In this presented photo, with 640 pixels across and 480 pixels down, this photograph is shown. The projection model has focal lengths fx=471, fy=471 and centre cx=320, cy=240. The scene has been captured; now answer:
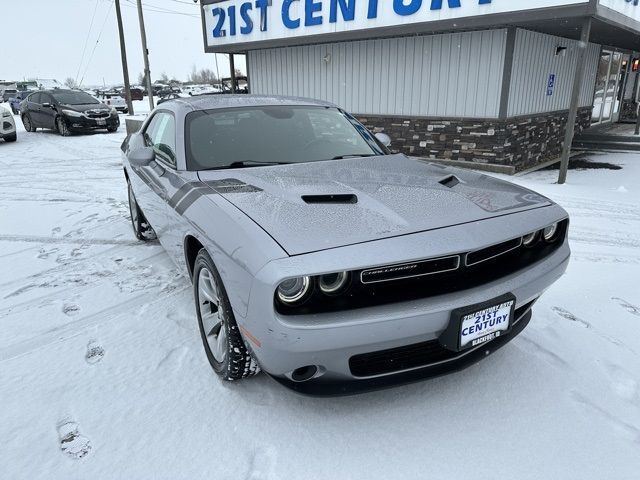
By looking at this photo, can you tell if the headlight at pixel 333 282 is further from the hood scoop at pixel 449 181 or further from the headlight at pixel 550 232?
the headlight at pixel 550 232

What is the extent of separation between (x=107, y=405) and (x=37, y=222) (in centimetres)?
413

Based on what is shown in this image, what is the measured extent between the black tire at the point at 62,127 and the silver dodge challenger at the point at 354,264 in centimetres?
1414

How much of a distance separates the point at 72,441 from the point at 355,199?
171 centimetres

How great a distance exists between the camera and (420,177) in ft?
9.25

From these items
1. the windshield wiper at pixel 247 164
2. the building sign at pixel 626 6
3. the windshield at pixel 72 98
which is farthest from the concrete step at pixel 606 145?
Result: the windshield at pixel 72 98

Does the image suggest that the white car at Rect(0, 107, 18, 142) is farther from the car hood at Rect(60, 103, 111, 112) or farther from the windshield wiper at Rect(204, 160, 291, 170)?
the windshield wiper at Rect(204, 160, 291, 170)

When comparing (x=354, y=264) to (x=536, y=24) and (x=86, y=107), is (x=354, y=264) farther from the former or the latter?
(x=86, y=107)

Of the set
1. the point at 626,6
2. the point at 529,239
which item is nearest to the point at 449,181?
the point at 529,239

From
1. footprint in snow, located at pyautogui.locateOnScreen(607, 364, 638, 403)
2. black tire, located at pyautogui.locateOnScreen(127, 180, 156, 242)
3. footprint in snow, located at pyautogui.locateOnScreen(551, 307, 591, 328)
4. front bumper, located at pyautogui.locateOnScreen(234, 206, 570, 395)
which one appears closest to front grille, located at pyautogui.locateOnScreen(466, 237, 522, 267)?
front bumper, located at pyautogui.locateOnScreen(234, 206, 570, 395)

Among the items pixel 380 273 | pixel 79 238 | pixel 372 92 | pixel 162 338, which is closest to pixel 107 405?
pixel 162 338

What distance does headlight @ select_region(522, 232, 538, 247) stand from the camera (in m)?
2.49

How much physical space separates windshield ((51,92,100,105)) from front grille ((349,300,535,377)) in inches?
653

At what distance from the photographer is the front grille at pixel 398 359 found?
2020 mm

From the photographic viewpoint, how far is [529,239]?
2510 mm
